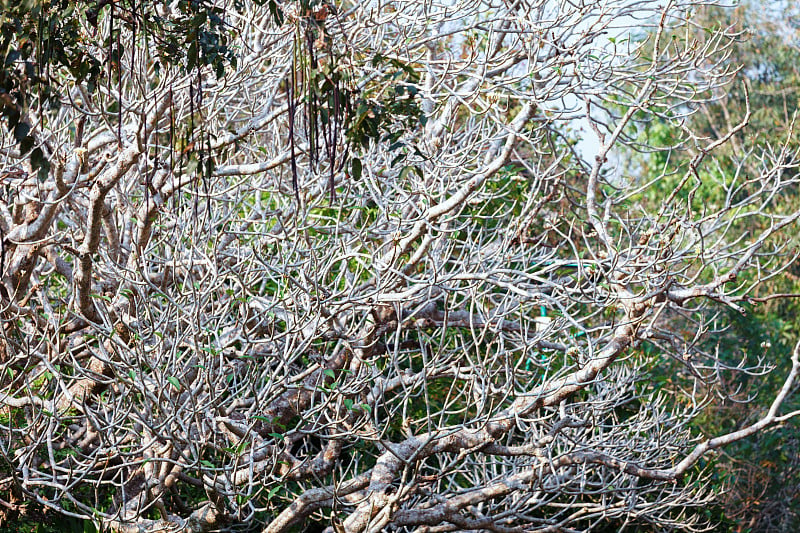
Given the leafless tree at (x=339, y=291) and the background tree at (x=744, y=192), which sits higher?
the leafless tree at (x=339, y=291)

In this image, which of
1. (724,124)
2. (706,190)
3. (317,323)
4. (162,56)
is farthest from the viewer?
(724,124)

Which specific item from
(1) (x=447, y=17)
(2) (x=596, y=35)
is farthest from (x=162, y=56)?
(2) (x=596, y=35)

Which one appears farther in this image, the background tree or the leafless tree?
the background tree

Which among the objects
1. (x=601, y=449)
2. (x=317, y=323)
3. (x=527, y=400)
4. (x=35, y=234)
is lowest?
(x=601, y=449)

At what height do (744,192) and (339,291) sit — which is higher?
(339,291)

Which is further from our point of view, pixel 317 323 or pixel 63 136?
pixel 63 136

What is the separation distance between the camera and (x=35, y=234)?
178 inches

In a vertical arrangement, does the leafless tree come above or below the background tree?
above

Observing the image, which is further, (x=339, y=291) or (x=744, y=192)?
(x=744, y=192)

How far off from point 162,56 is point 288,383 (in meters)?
1.76

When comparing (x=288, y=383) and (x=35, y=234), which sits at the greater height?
(x=35, y=234)

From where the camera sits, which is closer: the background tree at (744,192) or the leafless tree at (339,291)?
the leafless tree at (339,291)

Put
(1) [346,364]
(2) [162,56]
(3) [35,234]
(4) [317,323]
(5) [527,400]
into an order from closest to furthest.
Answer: (2) [162,56] < (4) [317,323] < (3) [35,234] < (5) [527,400] < (1) [346,364]

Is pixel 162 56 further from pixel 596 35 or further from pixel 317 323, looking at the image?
pixel 596 35
